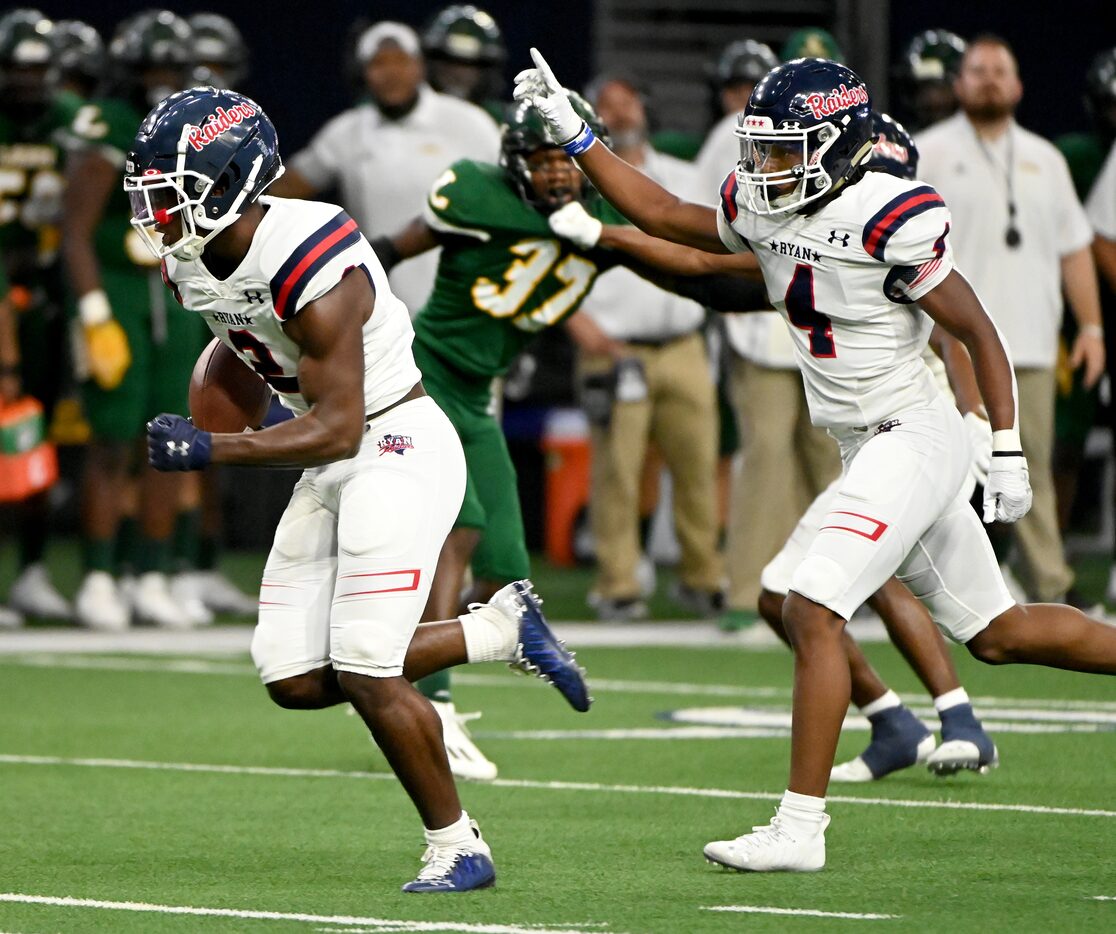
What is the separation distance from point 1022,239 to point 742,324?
1228mm

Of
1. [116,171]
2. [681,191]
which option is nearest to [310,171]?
[116,171]

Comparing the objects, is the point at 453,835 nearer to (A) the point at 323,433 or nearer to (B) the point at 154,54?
(A) the point at 323,433

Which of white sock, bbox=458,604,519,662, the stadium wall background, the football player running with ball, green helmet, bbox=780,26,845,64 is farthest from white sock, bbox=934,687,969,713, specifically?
the stadium wall background

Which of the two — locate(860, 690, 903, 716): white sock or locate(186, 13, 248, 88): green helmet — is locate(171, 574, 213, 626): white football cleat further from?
locate(860, 690, 903, 716): white sock

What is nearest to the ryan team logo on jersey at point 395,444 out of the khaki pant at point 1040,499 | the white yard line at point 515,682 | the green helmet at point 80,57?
the white yard line at point 515,682

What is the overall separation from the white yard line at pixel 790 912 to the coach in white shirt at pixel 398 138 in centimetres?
570

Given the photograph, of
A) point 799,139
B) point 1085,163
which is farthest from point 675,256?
point 1085,163

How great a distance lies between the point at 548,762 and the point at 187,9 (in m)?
9.19

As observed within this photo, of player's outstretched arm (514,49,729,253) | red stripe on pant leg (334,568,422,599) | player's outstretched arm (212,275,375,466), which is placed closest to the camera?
player's outstretched arm (212,275,375,466)

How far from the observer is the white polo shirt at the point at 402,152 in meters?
9.84

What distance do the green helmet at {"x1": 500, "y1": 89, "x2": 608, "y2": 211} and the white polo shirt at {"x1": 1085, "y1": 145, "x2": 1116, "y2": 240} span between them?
14.0ft

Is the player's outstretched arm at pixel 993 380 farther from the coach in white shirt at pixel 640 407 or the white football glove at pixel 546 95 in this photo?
the coach in white shirt at pixel 640 407

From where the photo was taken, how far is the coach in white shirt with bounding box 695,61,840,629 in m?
9.45

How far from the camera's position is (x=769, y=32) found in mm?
15219
